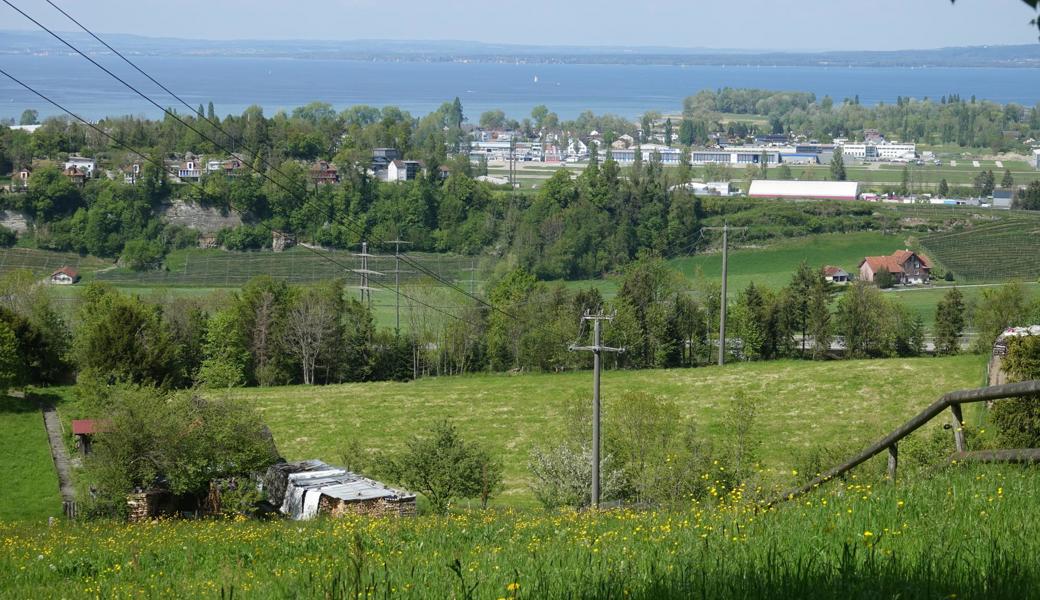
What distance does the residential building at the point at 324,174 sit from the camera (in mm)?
119250

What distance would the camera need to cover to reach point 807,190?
130 m

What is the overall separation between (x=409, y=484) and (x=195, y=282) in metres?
68.2

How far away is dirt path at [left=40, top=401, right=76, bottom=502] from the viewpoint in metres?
29.2

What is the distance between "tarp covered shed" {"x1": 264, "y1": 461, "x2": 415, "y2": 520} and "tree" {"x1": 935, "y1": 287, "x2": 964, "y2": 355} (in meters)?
35.9

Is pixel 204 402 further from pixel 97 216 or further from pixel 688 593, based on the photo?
pixel 97 216

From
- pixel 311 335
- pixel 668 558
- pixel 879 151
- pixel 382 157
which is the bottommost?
pixel 311 335

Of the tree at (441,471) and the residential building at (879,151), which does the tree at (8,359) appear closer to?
the tree at (441,471)

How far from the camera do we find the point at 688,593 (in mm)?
4703

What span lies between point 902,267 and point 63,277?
62704mm

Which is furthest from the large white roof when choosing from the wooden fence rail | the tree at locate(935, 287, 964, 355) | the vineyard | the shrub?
the wooden fence rail

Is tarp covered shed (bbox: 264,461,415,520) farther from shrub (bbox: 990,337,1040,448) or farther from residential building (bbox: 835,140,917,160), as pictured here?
residential building (bbox: 835,140,917,160)

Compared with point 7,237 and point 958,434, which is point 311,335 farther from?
point 7,237

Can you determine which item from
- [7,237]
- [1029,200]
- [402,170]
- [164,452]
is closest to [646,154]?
[402,170]

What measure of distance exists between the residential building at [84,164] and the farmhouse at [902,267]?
244 ft
